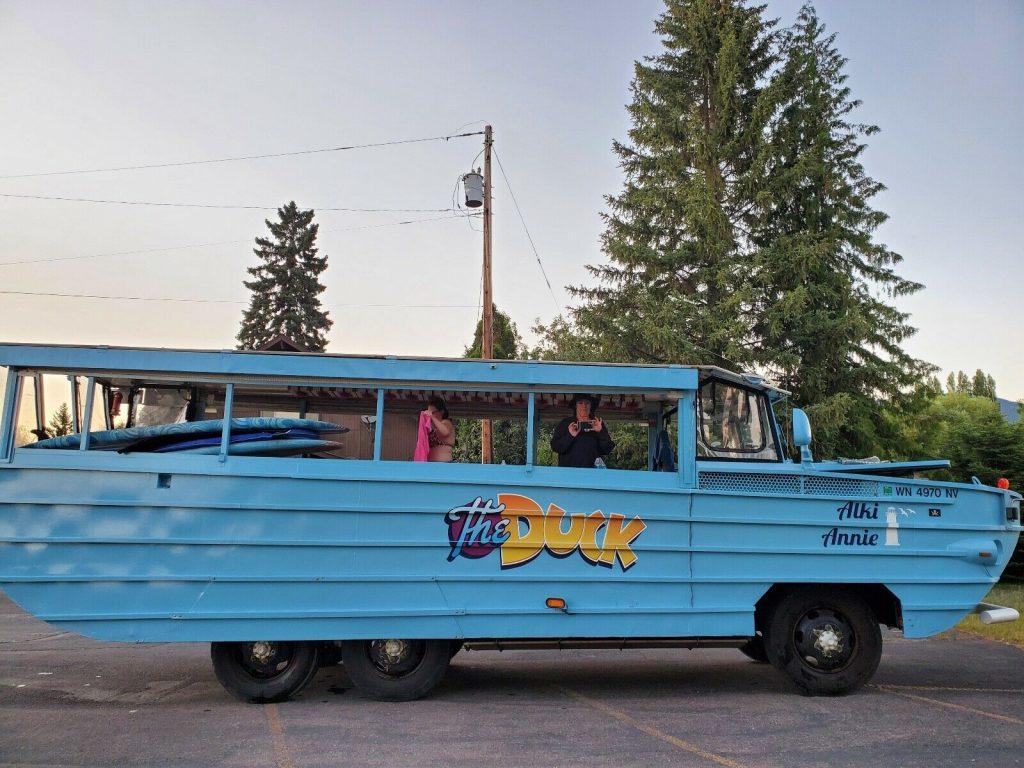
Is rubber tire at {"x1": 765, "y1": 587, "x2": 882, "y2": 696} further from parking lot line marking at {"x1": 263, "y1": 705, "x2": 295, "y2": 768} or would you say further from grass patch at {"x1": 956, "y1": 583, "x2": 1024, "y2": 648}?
parking lot line marking at {"x1": 263, "y1": 705, "x2": 295, "y2": 768}

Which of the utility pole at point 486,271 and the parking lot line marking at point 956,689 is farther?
the utility pole at point 486,271

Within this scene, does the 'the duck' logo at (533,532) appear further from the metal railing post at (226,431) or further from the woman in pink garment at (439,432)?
the metal railing post at (226,431)

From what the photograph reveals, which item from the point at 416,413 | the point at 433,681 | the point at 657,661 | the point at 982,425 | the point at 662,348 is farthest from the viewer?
the point at 662,348

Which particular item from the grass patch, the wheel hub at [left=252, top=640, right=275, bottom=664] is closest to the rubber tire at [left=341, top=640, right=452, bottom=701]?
the wheel hub at [left=252, top=640, right=275, bottom=664]

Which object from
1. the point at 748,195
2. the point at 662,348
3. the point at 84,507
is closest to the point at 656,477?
the point at 84,507

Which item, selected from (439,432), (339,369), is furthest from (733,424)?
(339,369)

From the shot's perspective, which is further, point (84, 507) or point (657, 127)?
point (657, 127)

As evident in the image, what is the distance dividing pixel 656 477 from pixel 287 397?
3419 millimetres

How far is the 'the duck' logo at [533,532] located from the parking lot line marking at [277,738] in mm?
1733

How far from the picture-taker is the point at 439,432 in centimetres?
688

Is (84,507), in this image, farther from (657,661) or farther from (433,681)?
(657,661)

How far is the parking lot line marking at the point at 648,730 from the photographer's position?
16.4 feet

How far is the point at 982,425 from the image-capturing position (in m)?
15.5

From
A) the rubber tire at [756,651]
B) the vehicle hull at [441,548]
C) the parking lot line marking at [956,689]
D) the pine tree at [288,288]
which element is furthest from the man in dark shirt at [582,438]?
the pine tree at [288,288]
